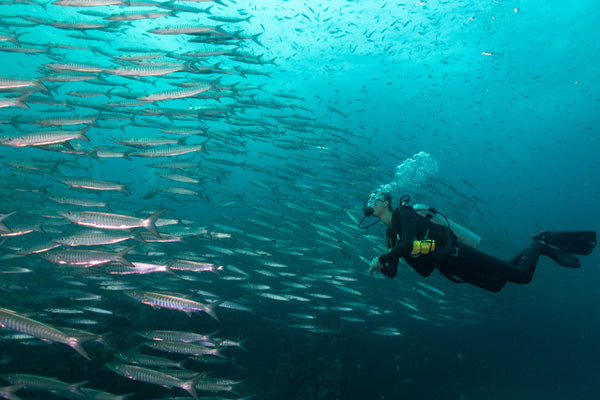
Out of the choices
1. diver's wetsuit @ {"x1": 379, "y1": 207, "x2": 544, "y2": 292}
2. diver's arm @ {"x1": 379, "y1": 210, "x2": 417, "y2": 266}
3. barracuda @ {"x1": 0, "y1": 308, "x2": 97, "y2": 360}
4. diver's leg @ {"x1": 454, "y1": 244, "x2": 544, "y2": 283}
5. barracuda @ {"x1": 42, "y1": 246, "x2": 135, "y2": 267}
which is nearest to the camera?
barracuda @ {"x1": 0, "y1": 308, "x2": 97, "y2": 360}

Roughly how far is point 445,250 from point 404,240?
0.75 m

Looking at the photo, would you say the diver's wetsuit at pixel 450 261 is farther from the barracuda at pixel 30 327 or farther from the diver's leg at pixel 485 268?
the barracuda at pixel 30 327

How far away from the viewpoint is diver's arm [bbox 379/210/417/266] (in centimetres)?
407

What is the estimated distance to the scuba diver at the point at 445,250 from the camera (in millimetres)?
4340

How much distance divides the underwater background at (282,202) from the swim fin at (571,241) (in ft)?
15.8

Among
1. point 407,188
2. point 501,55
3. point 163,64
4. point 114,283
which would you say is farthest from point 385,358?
point 501,55

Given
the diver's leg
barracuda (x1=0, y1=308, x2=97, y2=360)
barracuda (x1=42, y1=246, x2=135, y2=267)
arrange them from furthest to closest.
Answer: barracuda (x1=42, y1=246, x2=135, y2=267)
the diver's leg
barracuda (x1=0, y1=308, x2=97, y2=360)

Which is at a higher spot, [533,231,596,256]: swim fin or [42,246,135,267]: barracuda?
[533,231,596,256]: swim fin

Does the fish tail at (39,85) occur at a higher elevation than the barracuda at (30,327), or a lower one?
higher

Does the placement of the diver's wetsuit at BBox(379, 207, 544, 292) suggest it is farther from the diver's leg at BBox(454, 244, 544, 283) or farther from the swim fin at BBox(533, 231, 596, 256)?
the swim fin at BBox(533, 231, 596, 256)

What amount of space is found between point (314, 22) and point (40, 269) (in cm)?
2188

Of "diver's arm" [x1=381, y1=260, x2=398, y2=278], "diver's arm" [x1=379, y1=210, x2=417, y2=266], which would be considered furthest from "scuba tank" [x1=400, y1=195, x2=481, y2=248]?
"diver's arm" [x1=381, y1=260, x2=398, y2=278]

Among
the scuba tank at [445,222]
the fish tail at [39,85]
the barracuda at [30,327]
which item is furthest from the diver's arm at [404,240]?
the fish tail at [39,85]

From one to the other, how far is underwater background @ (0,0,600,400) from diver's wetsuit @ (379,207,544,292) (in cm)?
326
